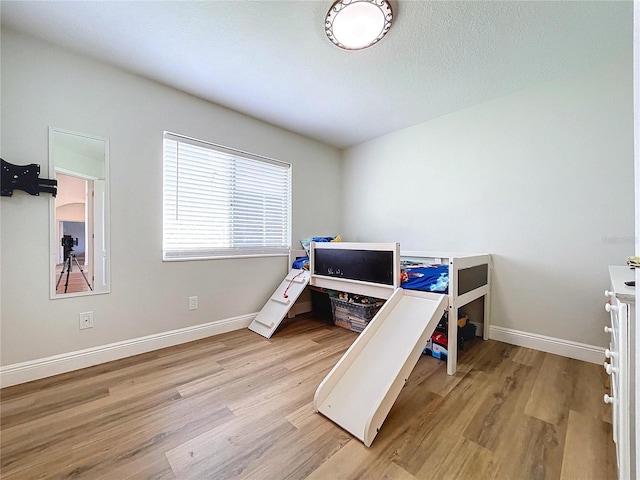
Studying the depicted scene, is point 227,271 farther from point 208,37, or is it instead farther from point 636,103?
point 636,103

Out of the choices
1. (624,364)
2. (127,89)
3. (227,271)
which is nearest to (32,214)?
(127,89)

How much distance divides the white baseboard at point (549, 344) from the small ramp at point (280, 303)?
1871 mm

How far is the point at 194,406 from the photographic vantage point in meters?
1.41

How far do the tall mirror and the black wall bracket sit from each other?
0.21 feet

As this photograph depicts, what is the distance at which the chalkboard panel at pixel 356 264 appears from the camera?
6.60ft

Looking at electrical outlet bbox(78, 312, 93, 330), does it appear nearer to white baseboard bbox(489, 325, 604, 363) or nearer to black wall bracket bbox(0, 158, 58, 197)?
black wall bracket bbox(0, 158, 58, 197)

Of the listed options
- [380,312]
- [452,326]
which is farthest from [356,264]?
[452,326]

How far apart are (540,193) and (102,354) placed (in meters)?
3.66

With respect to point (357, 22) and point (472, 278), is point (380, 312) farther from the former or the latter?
point (357, 22)

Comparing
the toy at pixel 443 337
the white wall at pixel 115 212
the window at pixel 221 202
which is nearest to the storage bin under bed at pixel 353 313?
the toy at pixel 443 337

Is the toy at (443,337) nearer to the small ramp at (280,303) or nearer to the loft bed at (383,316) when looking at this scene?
the loft bed at (383,316)

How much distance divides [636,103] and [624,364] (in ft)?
2.57

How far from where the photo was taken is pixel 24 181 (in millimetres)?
1591

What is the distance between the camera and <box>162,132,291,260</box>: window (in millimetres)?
2246
